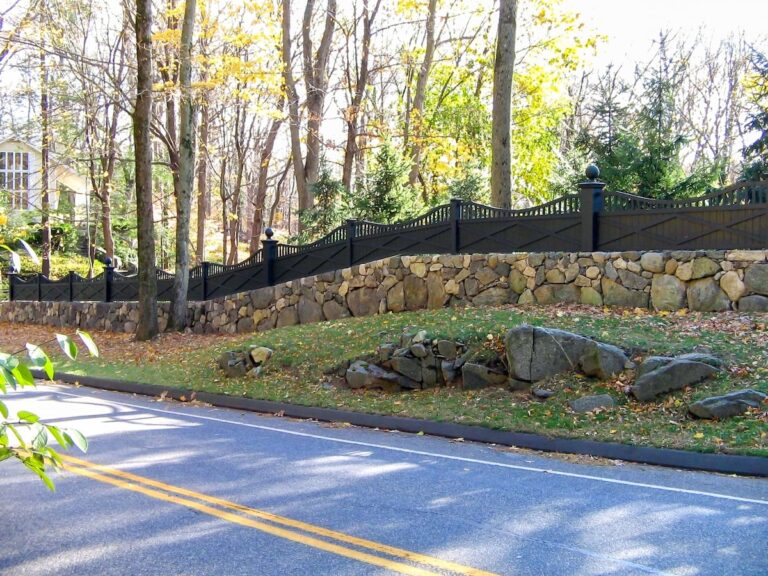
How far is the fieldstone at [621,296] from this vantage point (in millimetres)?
13266

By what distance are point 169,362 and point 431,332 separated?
23.6 ft

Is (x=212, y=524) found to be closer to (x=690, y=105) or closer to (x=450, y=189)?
(x=450, y=189)

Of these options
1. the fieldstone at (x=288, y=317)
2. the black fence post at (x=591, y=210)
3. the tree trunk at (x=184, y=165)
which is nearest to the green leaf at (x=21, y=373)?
the black fence post at (x=591, y=210)

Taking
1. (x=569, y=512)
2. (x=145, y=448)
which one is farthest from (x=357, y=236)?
(x=569, y=512)

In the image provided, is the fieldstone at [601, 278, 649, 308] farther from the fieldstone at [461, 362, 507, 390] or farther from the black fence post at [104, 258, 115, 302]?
the black fence post at [104, 258, 115, 302]

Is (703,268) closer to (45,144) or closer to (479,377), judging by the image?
(479,377)

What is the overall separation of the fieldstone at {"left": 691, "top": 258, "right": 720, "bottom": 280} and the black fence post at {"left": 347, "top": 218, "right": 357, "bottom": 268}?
27.3 ft

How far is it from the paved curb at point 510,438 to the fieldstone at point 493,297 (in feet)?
16.7

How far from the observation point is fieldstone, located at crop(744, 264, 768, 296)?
11984mm

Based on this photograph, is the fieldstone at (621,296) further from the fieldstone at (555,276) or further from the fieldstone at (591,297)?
the fieldstone at (555,276)

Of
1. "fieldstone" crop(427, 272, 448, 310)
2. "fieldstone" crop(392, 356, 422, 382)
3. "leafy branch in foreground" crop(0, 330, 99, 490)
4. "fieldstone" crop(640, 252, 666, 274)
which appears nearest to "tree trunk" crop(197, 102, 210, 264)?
"fieldstone" crop(427, 272, 448, 310)

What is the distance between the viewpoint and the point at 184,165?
20.3 m

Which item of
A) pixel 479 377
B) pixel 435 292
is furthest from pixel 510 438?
pixel 435 292

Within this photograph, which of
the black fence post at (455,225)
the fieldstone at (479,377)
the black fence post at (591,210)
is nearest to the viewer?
the fieldstone at (479,377)
